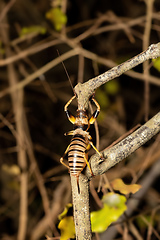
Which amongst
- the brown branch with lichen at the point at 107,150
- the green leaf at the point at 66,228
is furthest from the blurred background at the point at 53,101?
the brown branch with lichen at the point at 107,150

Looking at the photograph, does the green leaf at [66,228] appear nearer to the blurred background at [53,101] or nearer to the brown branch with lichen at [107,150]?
the brown branch with lichen at [107,150]

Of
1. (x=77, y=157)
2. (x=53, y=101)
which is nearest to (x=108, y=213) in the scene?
(x=77, y=157)

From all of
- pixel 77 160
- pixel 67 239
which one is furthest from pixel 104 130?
pixel 77 160

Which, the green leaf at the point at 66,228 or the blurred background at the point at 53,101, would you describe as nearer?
the green leaf at the point at 66,228

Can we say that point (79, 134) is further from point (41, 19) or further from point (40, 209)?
point (41, 19)

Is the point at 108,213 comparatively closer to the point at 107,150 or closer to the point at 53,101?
the point at 107,150

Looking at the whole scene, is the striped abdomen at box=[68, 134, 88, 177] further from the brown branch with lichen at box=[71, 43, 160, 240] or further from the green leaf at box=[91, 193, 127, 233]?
the green leaf at box=[91, 193, 127, 233]

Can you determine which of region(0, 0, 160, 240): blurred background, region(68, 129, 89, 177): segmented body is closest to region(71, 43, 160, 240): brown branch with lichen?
region(68, 129, 89, 177): segmented body
